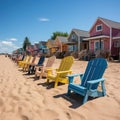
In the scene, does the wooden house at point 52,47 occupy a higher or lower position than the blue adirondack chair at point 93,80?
higher

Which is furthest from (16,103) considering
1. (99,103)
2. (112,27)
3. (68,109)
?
(112,27)

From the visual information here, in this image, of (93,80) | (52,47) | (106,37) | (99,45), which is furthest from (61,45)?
(93,80)

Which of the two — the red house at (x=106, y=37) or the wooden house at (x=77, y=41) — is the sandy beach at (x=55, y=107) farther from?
the wooden house at (x=77, y=41)

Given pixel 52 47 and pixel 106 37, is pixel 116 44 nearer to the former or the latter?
pixel 106 37

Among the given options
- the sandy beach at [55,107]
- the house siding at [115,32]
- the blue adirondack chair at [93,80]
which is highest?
the house siding at [115,32]

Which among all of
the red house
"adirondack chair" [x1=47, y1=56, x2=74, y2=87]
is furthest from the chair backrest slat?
the red house

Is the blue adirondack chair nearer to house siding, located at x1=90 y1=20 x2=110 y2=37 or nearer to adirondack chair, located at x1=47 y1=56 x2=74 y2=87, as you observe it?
adirondack chair, located at x1=47 y1=56 x2=74 y2=87

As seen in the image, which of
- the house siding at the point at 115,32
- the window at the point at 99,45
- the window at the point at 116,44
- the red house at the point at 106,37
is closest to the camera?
the window at the point at 116,44

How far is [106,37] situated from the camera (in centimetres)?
2052

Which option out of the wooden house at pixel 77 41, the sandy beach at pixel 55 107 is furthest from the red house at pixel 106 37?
the sandy beach at pixel 55 107

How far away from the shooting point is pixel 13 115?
3041 mm

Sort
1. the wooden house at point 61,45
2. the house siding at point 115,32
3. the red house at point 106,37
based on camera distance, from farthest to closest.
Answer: the wooden house at point 61,45, the house siding at point 115,32, the red house at point 106,37

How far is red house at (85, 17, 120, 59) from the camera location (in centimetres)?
2019

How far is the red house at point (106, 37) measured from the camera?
795 inches
